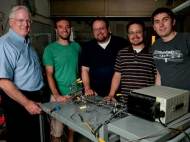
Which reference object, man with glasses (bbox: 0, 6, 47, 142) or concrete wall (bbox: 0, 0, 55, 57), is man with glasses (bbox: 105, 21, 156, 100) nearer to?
man with glasses (bbox: 0, 6, 47, 142)

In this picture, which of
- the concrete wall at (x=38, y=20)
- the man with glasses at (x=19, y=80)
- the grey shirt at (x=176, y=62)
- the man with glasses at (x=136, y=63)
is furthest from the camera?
the concrete wall at (x=38, y=20)

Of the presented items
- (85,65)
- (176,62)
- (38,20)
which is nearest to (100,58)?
→ (85,65)

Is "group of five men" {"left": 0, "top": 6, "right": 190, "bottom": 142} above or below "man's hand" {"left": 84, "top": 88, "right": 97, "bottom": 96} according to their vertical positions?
above

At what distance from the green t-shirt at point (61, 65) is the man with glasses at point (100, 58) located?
150 millimetres

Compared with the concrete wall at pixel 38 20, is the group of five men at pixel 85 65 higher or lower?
lower

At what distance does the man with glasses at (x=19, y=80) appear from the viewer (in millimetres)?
1815

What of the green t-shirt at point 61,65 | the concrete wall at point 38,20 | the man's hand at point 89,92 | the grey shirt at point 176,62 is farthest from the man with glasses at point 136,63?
the concrete wall at point 38,20

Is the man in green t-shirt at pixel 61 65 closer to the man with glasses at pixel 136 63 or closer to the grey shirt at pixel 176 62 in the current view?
the man with glasses at pixel 136 63

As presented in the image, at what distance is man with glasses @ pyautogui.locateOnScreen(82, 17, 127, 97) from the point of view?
7.75 feet

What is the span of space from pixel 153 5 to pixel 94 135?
11.8 ft

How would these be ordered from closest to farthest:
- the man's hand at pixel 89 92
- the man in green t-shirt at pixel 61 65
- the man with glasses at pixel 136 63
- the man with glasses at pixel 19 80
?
the man with glasses at pixel 19 80 → the man with glasses at pixel 136 63 → the man's hand at pixel 89 92 → the man in green t-shirt at pixel 61 65

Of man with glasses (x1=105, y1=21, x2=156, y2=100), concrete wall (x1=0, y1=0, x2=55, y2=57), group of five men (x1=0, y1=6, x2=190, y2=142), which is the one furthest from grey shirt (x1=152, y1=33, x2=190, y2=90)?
concrete wall (x1=0, y1=0, x2=55, y2=57)

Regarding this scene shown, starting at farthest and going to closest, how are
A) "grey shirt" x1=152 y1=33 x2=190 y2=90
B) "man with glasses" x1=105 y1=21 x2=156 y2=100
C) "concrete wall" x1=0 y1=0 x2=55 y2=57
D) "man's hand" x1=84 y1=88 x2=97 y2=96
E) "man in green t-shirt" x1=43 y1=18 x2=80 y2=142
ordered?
"concrete wall" x1=0 y1=0 x2=55 y2=57, "man in green t-shirt" x1=43 y1=18 x2=80 y2=142, "man's hand" x1=84 y1=88 x2=97 y2=96, "man with glasses" x1=105 y1=21 x2=156 y2=100, "grey shirt" x1=152 y1=33 x2=190 y2=90

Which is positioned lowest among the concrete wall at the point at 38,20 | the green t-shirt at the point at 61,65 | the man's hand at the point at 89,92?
the man's hand at the point at 89,92
